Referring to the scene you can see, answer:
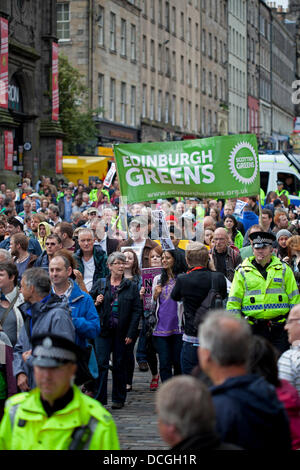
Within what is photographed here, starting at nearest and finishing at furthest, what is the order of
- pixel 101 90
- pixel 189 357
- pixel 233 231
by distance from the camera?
pixel 189 357
pixel 233 231
pixel 101 90

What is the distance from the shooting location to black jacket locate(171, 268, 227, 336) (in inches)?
324

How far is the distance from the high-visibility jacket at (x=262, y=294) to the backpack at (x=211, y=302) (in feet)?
0.95

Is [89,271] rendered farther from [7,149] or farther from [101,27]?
[101,27]

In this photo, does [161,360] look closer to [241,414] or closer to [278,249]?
[278,249]

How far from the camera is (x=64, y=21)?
46062mm

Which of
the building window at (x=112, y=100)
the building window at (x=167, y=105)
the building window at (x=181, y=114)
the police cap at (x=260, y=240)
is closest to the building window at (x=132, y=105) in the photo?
the building window at (x=112, y=100)

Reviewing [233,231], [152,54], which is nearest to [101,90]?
[152,54]

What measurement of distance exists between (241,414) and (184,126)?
198 ft

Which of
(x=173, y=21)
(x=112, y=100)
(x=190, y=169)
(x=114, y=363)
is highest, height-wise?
(x=173, y=21)

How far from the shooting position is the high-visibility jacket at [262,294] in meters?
7.85

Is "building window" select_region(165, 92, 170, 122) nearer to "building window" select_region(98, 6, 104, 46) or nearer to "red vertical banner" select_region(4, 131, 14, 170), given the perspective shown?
"building window" select_region(98, 6, 104, 46)

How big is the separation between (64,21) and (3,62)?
628 inches

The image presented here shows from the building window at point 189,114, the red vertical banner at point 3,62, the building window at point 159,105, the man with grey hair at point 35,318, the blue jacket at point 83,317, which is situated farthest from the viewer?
the building window at point 189,114

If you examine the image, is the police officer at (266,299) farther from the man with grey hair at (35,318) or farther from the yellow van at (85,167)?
the yellow van at (85,167)
